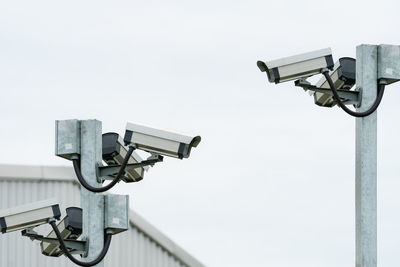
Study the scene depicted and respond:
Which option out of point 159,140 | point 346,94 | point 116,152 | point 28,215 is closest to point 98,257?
point 28,215

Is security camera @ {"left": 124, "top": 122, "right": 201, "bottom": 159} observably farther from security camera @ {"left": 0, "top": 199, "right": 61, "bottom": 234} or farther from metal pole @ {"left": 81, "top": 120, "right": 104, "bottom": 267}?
security camera @ {"left": 0, "top": 199, "right": 61, "bottom": 234}

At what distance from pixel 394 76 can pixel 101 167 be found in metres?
3.29

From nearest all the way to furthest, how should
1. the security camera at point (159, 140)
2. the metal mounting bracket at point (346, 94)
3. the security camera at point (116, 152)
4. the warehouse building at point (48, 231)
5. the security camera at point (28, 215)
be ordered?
the security camera at point (159, 140), the security camera at point (116, 152), the security camera at point (28, 215), the metal mounting bracket at point (346, 94), the warehouse building at point (48, 231)

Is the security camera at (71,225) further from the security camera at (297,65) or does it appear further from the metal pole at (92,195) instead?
the security camera at (297,65)

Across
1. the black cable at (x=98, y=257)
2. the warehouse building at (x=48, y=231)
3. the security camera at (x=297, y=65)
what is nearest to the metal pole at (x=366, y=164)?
the security camera at (x=297, y=65)

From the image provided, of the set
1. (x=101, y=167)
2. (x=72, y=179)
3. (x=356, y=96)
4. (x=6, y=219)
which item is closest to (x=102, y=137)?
(x=101, y=167)

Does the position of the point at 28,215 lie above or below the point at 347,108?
below

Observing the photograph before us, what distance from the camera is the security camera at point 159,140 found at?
10.9m

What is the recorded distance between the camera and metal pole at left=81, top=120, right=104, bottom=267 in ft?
38.4

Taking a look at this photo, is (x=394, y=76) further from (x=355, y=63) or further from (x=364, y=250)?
(x=364, y=250)

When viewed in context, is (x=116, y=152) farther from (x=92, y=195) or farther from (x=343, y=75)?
(x=343, y=75)

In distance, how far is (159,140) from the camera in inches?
436

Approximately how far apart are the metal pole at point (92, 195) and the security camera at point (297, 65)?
187 cm

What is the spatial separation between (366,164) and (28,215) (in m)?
3.61
